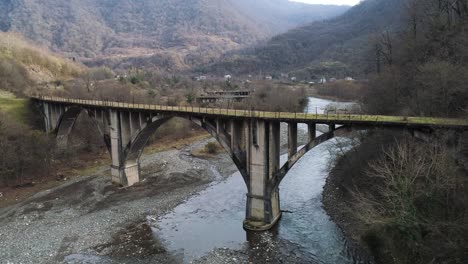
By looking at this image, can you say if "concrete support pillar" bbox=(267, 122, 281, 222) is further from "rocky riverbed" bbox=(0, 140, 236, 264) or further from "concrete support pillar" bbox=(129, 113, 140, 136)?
"concrete support pillar" bbox=(129, 113, 140, 136)

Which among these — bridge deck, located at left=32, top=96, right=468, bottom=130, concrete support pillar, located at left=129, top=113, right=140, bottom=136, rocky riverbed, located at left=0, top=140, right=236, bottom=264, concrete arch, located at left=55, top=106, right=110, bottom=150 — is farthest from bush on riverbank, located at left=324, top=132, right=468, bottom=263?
concrete arch, located at left=55, top=106, right=110, bottom=150

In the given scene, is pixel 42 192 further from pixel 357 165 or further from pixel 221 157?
pixel 357 165

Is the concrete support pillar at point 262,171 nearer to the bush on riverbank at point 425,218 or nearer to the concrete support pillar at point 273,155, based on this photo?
the concrete support pillar at point 273,155

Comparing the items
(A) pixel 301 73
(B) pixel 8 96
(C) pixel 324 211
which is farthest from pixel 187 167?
(A) pixel 301 73

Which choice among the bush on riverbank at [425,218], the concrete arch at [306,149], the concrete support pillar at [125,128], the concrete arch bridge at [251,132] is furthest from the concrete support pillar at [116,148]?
the bush on riverbank at [425,218]

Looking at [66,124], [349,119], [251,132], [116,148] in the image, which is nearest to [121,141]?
[116,148]

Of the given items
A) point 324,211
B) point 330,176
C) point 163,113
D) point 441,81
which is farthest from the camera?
point 330,176
